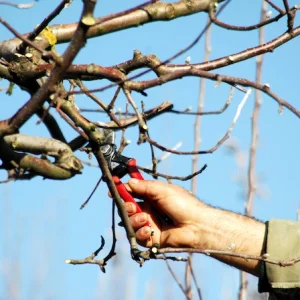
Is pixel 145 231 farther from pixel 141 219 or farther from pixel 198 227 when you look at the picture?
pixel 198 227

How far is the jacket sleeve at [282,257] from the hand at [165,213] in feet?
0.96

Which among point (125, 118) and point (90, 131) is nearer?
point (90, 131)

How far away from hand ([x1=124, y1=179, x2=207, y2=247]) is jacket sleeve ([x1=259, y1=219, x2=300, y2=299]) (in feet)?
0.96

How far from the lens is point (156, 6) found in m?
2.47

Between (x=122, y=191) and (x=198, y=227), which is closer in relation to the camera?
(x=122, y=191)

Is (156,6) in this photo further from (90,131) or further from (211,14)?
(90,131)

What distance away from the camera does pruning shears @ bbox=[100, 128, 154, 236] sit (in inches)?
100

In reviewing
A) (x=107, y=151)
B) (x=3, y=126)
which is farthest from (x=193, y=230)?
(x=3, y=126)

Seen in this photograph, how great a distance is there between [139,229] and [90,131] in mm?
722

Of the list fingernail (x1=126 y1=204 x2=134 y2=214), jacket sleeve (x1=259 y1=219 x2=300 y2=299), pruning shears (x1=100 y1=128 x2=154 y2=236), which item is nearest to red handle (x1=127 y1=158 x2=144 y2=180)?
pruning shears (x1=100 y1=128 x2=154 y2=236)

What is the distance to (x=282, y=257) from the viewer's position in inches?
110

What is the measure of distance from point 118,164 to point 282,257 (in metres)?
0.72

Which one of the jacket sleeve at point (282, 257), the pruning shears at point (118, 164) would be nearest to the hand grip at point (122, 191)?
the pruning shears at point (118, 164)

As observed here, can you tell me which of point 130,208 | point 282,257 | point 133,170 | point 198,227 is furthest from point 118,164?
point 282,257
